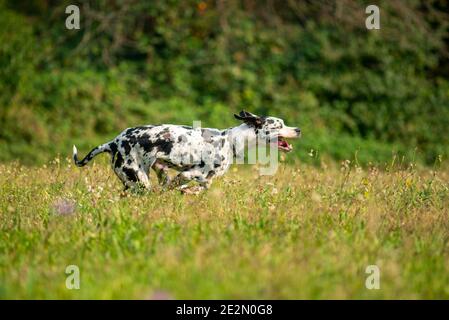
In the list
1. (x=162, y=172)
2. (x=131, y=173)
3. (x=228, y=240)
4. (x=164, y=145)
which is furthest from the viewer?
(x=162, y=172)

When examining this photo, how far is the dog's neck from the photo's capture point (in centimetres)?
825

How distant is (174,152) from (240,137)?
2.85ft

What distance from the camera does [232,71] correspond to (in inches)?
716

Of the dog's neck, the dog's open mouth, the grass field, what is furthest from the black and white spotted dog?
the dog's open mouth

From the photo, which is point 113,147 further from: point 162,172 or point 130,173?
point 162,172

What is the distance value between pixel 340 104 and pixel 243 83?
2566mm

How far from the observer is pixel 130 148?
7.80 meters

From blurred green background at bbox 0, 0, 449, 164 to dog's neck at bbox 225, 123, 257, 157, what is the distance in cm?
842

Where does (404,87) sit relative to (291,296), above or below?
above

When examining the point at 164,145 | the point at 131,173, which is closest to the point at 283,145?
the point at 164,145

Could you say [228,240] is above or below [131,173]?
below

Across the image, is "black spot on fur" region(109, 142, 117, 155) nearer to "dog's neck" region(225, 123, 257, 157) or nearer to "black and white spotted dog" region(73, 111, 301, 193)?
"black and white spotted dog" region(73, 111, 301, 193)

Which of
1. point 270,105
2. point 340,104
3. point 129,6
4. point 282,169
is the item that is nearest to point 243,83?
point 270,105
